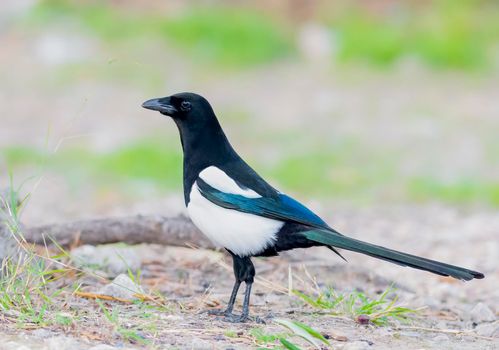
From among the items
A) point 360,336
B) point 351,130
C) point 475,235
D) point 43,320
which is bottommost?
point 43,320

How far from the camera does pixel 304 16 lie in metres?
14.3

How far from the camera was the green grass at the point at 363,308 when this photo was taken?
4078mm

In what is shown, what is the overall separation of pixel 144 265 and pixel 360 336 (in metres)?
1.59

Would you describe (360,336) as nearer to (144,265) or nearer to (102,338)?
(102,338)

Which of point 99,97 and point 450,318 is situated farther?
point 99,97

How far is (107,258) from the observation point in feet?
16.0

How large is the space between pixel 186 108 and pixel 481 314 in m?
1.53

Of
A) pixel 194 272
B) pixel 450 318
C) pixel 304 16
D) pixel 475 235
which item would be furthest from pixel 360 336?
pixel 304 16

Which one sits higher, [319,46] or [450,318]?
[319,46]

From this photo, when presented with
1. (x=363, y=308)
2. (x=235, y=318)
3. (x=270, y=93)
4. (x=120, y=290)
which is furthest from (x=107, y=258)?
(x=270, y=93)

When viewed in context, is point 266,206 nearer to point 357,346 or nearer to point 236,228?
point 236,228

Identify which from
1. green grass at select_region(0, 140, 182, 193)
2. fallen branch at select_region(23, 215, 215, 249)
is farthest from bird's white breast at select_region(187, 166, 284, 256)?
green grass at select_region(0, 140, 182, 193)

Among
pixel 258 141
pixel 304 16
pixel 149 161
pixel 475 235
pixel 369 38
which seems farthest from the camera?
pixel 304 16

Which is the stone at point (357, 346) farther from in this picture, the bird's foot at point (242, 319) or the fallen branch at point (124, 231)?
the fallen branch at point (124, 231)
